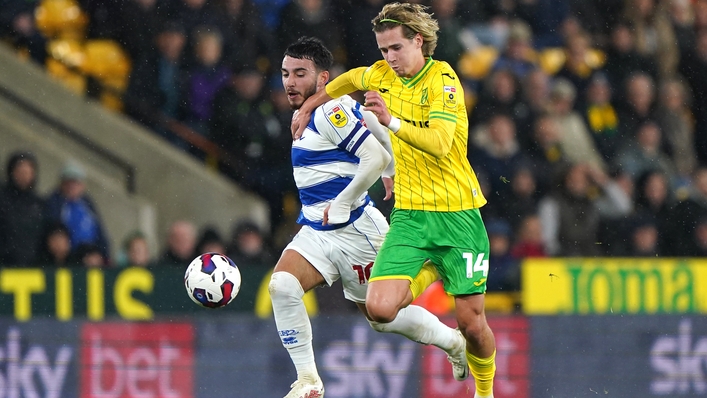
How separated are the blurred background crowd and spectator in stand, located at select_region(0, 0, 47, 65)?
13 mm

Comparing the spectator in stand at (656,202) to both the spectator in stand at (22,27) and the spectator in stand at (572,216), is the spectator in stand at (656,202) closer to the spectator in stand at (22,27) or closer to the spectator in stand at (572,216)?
the spectator in stand at (572,216)

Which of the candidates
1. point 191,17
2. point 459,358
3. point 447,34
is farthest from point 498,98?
point 459,358

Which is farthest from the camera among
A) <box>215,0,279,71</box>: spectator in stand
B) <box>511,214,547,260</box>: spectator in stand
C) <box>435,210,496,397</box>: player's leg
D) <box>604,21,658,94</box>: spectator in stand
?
<box>604,21,658,94</box>: spectator in stand

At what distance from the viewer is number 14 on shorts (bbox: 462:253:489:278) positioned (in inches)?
259

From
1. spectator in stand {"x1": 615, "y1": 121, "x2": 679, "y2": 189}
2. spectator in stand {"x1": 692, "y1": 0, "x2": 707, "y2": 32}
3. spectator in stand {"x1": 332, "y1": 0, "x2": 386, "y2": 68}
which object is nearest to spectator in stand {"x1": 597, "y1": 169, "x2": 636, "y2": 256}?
Answer: spectator in stand {"x1": 615, "y1": 121, "x2": 679, "y2": 189}

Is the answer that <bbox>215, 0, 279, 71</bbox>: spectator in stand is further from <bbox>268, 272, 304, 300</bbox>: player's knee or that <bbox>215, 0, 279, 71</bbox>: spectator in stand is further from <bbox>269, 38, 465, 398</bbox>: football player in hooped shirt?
<bbox>268, 272, 304, 300</bbox>: player's knee

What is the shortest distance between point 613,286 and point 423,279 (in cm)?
386

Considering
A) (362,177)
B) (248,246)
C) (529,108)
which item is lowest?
(362,177)

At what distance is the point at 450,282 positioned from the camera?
6.59 meters

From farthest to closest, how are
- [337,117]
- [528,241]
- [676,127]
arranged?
[676,127], [528,241], [337,117]

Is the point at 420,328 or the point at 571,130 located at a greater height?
the point at 571,130

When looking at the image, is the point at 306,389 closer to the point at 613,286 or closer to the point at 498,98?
the point at 613,286

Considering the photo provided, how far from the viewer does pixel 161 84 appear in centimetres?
1170

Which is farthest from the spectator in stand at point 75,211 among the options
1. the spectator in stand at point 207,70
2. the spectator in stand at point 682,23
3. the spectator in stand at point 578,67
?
the spectator in stand at point 682,23
